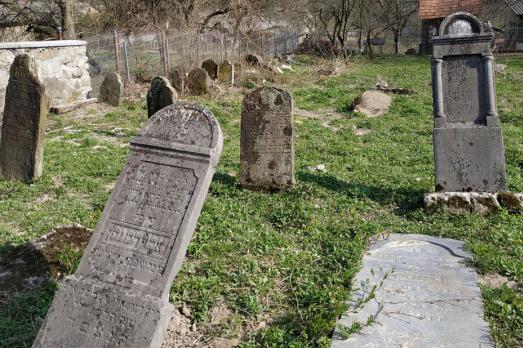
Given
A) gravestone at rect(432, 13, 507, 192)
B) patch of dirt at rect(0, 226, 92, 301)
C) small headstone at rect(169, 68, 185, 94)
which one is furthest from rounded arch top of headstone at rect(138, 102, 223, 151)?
small headstone at rect(169, 68, 185, 94)

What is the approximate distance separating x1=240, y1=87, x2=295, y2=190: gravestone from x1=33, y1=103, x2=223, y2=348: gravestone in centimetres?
315

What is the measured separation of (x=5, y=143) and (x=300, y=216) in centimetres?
442

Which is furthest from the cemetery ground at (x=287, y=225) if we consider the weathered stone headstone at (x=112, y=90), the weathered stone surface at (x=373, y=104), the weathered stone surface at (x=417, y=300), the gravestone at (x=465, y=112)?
the weathered stone headstone at (x=112, y=90)

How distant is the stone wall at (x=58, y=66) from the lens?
1143cm

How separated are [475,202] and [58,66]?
10451 millimetres

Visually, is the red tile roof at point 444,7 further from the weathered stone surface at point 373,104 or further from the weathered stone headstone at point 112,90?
the weathered stone headstone at point 112,90

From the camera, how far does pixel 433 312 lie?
12.7ft

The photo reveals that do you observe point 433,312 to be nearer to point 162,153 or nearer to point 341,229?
point 341,229

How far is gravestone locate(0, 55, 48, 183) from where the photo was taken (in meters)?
6.98

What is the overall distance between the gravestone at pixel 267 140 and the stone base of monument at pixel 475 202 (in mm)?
1938

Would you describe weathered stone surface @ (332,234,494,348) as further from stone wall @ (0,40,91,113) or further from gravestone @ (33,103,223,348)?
stone wall @ (0,40,91,113)

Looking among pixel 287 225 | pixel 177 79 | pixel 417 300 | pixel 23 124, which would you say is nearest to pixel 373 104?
pixel 177 79

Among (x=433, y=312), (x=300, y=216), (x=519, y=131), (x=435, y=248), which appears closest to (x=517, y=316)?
(x=433, y=312)

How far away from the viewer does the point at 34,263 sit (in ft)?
14.7
